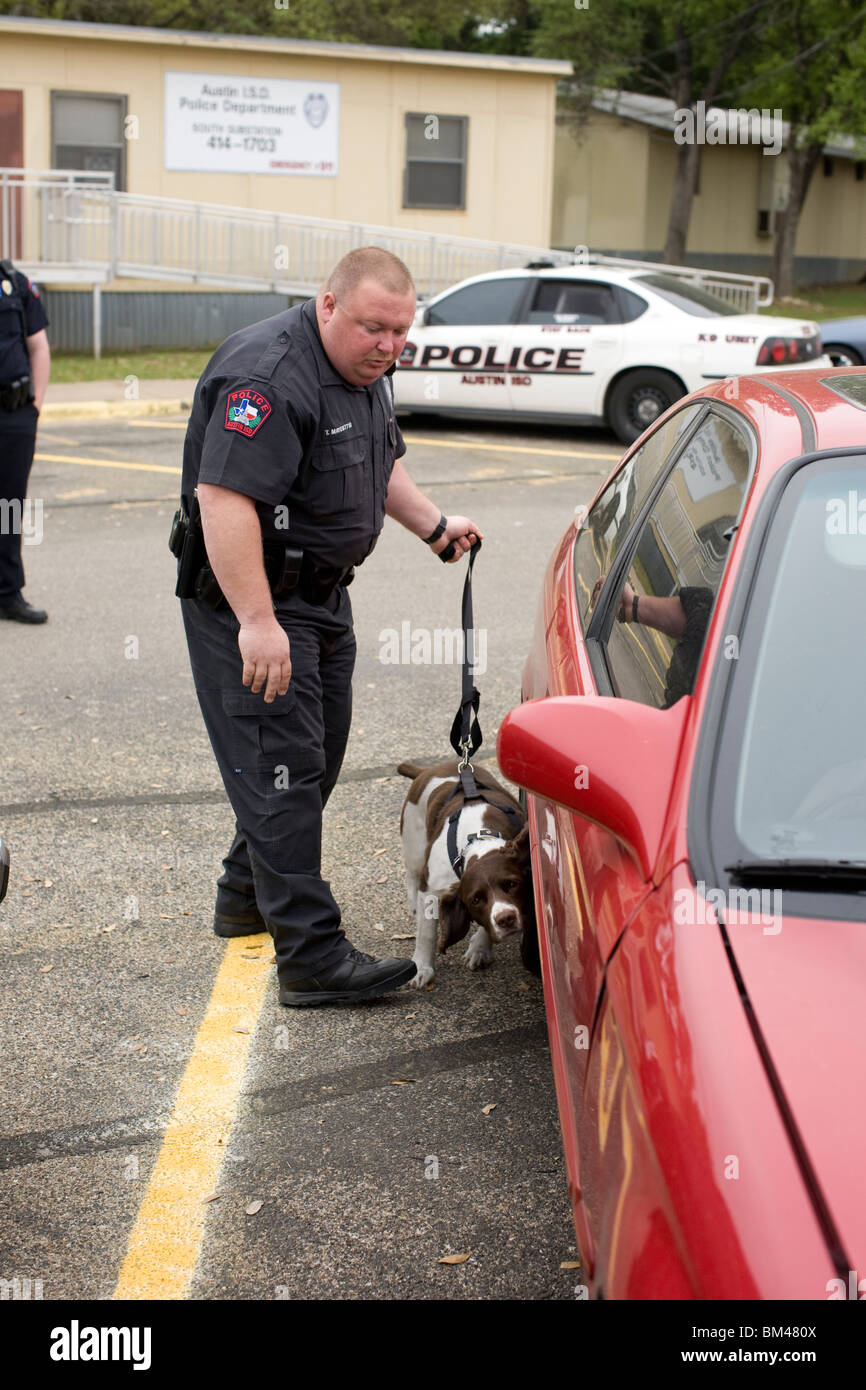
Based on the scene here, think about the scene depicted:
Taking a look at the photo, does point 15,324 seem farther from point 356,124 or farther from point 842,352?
point 356,124

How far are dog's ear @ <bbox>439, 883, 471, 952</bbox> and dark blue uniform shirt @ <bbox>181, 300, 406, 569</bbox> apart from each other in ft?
2.87

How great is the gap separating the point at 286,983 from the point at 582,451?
32.1 feet

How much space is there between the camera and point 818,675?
86.4 inches

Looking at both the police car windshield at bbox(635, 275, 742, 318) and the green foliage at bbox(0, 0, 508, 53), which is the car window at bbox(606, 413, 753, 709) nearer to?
the police car windshield at bbox(635, 275, 742, 318)

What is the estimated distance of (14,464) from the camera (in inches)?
272

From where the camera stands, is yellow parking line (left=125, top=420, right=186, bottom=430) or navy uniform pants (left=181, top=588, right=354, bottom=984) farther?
yellow parking line (left=125, top=420, right=186, bottom=430)

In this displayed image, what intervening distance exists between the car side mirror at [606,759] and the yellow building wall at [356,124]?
62.0 feet

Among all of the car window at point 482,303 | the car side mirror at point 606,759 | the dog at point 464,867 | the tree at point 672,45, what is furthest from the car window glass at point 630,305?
the tree at point 672,45

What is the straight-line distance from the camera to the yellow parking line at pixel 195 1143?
2.65 meters

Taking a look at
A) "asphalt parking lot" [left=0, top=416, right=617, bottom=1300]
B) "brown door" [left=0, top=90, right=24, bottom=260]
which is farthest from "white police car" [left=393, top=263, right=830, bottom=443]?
"brown door" [left=0, top=90, right=24, bottom=260]

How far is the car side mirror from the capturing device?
206cm

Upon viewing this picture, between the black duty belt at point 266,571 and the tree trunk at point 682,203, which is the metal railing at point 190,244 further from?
the black duty belt at point 266,571

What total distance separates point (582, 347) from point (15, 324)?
678 centimetres
